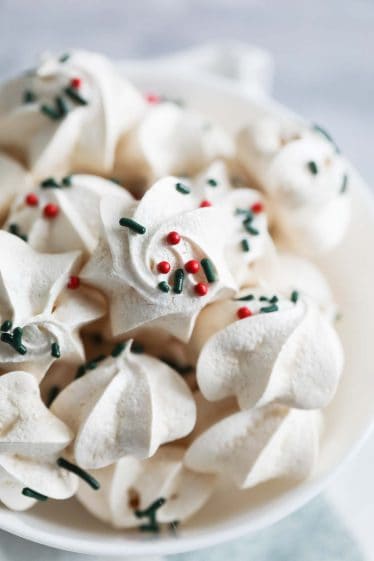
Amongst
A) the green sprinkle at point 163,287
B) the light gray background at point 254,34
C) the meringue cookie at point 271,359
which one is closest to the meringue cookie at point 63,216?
the green sprinkle at point 163,287

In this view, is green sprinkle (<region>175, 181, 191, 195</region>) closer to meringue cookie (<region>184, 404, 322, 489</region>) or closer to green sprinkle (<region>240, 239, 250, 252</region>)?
green sprinkle (<region>240, 239, 250, 252</region>)

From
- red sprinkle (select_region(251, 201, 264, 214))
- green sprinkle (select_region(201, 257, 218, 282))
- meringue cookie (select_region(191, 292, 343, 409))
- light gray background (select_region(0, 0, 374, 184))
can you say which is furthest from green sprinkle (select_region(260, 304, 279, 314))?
light gray background (select_region(0, 0, 374, 184))

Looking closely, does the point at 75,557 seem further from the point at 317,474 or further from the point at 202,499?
the point at 317,474

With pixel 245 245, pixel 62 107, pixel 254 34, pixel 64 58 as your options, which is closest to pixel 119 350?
pixel 245 245

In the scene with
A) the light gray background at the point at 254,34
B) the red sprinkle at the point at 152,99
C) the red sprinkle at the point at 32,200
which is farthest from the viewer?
the light gray background at the point at 254,34

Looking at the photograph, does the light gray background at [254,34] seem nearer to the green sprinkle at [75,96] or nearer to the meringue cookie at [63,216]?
the green sprinkle at [75,96]

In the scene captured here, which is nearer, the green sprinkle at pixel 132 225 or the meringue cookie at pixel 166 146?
the green sprinkle at pixel 132 225
